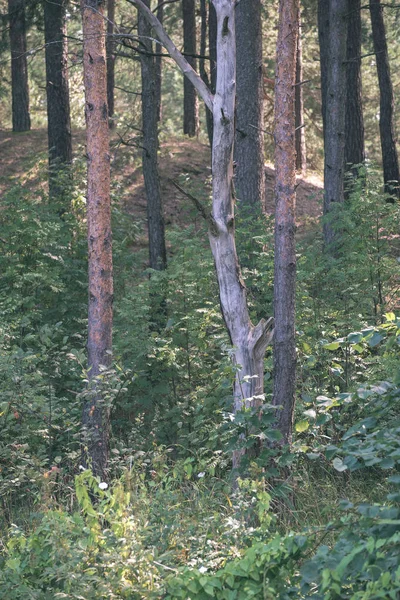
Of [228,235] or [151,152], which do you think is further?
[151,152]

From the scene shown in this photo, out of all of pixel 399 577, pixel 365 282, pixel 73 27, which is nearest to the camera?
pixel 399 577

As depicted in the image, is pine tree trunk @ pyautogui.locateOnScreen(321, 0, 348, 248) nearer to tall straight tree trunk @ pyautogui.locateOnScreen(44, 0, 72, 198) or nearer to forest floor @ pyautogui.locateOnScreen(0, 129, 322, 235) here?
forest floor @ pyautogui.locateOnScreen(0, 129, 322, 235)

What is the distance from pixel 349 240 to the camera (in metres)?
10.6

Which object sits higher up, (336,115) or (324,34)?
(324,34)

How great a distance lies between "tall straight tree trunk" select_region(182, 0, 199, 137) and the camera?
21.9 m

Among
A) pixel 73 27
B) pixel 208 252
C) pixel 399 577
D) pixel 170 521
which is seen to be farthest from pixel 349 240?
pixel 73 27

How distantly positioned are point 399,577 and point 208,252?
26.4ft

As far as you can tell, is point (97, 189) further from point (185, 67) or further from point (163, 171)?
point (163, 171)

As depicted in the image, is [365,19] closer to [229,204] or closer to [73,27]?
[73,27]

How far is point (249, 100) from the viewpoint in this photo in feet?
40.4

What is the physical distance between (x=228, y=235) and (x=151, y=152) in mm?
5563

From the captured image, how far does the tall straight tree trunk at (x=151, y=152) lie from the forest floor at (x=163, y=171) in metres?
5.16

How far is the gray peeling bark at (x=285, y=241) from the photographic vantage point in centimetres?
750

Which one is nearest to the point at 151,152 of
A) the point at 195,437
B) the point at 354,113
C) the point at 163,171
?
the point at 195,437
